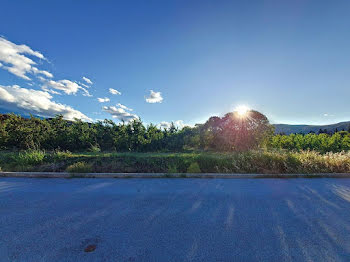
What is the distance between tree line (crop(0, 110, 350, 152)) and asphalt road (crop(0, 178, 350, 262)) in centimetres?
746

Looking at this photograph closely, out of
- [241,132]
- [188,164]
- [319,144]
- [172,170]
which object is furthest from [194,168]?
[319,144]

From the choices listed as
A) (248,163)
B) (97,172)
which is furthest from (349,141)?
(97,172)

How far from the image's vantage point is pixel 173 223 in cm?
230

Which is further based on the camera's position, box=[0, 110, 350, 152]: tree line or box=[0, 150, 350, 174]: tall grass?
box=[0, 110, 350, 152]: tree line

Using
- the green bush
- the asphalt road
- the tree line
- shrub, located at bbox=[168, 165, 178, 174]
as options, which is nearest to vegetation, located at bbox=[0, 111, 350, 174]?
the tree line

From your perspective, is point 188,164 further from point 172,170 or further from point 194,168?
point 172,170

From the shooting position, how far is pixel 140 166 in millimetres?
5551

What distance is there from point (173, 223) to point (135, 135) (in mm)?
9740

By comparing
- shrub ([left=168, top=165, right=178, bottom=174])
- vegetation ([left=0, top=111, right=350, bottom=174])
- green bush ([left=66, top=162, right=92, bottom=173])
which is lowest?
shrub ([left=168, top=165, right=178, bottom=174])

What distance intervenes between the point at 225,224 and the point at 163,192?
5.53 feet

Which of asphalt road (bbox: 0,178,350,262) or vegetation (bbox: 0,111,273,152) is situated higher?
vegetation (bbox: 0,111,273,152)

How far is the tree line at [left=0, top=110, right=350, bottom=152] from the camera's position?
1041 cm

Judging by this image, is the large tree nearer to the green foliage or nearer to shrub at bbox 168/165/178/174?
the green foliage

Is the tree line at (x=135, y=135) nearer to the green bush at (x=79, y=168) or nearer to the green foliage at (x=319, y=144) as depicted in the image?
the green foliage at (x=319, y=144)
